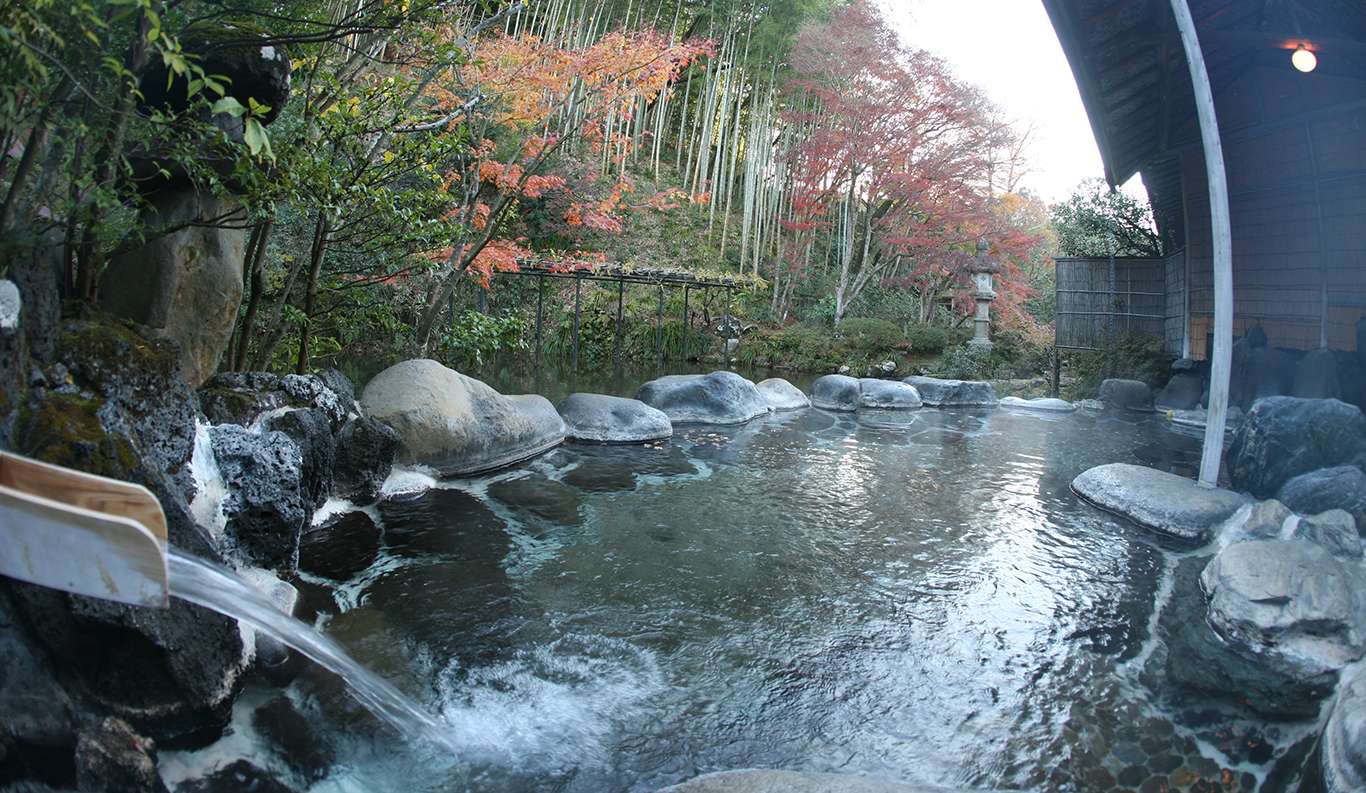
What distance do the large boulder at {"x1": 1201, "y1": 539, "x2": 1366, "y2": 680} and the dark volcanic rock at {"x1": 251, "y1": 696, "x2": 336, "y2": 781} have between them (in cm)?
465

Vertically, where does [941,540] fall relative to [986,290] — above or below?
below

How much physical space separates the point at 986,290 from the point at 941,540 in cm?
1342

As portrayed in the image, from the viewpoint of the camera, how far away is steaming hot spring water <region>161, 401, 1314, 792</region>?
3.15 metres

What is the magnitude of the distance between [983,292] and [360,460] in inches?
607

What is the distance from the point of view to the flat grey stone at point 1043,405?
45.5 feet

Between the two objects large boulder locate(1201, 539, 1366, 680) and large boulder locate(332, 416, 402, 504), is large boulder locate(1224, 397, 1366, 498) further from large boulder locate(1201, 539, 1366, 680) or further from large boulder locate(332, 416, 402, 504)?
large boulder locate(332, 416, 402, 504)

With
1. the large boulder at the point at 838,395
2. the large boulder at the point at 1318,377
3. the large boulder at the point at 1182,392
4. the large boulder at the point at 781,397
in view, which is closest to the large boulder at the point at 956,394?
the large boulder at the point at 838,395

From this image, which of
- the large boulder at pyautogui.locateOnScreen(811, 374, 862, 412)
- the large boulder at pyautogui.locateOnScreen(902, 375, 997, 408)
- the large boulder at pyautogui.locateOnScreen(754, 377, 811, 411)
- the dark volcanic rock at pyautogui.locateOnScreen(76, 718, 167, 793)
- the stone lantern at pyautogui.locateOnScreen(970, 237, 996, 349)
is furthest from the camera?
the stone lantern at pyautogui.locateOnScreen(970, 237, 996, 349)

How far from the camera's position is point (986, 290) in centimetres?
1802

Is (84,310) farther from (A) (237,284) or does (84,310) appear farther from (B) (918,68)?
(B) (918,68)

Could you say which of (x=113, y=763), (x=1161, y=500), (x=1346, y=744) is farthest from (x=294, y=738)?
(x=1161, y=500)

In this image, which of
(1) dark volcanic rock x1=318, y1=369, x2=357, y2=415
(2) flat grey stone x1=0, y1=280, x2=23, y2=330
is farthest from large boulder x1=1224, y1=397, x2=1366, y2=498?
(2) flat grey stone x1=0, y1=280, x2=23, y2=330

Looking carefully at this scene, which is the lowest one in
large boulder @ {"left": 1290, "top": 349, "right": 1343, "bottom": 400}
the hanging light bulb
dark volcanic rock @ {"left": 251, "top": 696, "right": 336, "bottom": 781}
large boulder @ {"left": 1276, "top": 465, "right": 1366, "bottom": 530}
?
dark volcanic rock @ {"left": 251, "top": 696, "right": 336, "bottom": 781}

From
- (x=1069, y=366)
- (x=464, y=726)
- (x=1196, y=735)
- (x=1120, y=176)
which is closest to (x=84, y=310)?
(x=464, y=726)
